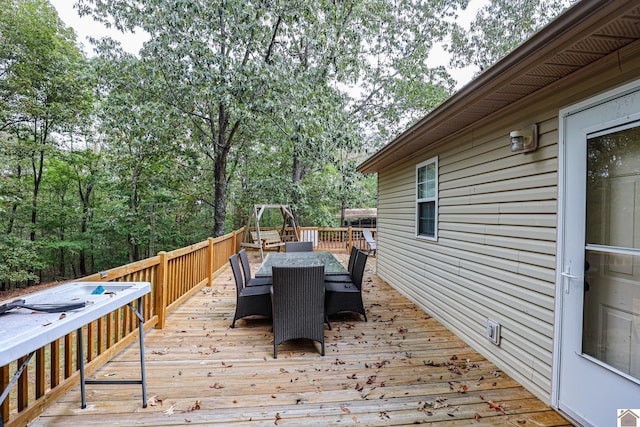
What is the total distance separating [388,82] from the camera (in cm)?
1137

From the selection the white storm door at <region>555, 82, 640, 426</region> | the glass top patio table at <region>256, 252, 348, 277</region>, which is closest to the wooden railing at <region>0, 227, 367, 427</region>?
the glass top patio table at <region>256, 252, 348, 277</region>

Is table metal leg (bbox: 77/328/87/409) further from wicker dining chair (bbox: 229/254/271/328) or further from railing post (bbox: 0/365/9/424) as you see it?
wicker dining chair (bbox: 229/254/271/328)

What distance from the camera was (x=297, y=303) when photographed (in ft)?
9.71

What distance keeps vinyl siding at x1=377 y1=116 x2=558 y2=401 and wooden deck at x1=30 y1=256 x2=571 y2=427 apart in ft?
0.94

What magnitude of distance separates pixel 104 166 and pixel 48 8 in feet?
17.0

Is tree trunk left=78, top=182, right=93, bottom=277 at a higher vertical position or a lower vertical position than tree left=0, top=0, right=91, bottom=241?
lower

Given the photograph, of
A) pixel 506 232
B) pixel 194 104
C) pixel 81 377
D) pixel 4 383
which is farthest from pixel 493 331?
pixel 194 104

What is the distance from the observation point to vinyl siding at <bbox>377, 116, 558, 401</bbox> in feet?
7.57

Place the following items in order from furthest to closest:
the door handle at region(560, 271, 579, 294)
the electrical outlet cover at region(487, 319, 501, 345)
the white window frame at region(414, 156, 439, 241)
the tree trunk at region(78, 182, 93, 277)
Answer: the tree trunk at region(78, 182, 93, 277)
the white window frame at region(414, 156, 439, 241)
the electrical outlet cover at region(487, 319, 501, 345)
the door handle at region(560, 271, 579, 294)

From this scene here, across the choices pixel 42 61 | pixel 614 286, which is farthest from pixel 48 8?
pixel 614 286

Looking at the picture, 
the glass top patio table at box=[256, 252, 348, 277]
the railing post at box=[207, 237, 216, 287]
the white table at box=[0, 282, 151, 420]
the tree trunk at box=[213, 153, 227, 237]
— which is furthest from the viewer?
the tree trunk at box=[213, 153, 227, 237]

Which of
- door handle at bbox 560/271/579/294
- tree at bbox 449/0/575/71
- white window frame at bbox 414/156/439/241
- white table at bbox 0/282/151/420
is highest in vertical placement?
tree at bbox 449/0/575/71

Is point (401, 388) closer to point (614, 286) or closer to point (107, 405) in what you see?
point (614, 286)

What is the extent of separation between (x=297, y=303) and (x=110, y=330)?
1864 mm
